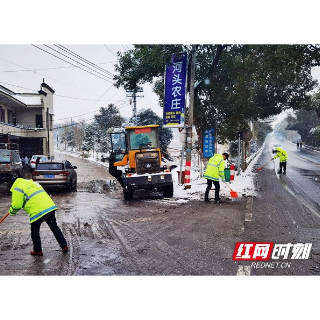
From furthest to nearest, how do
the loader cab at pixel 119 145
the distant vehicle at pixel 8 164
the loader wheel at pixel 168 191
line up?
the distant vehicle at pixel 8 164 → the loader cab at pixel 119 145 → the loader wheel at pixel 168 191

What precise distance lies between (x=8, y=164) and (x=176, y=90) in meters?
9.04

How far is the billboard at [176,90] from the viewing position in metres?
11.8

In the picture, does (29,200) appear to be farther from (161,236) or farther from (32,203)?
(161,236)

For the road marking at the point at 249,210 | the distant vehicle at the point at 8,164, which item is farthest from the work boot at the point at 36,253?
the distant vehicle at the point at 8,164

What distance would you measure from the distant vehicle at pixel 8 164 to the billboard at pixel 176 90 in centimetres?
813

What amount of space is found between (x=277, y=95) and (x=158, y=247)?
1944cm

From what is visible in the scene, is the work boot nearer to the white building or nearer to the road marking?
the road marking

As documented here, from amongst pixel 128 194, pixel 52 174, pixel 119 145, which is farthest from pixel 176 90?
pixel 52 174

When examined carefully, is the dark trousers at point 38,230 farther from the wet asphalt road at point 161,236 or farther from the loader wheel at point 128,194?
the loader wheel at point 128,194

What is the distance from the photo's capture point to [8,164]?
15.5m

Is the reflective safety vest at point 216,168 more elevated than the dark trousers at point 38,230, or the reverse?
the reflective safety vest at point 216,168

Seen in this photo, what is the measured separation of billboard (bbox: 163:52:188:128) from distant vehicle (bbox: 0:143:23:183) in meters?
8.13

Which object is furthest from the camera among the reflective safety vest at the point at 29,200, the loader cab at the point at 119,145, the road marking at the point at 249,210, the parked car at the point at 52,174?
the parked car at the point at 52,174
